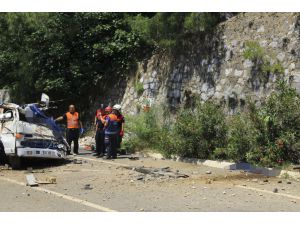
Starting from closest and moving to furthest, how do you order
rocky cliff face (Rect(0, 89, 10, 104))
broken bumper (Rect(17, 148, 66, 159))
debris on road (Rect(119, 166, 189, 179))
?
debris on road (Rect(119, 166, 189, 179))
broken bumper (Rect(17, 148, 66, 159))
rocky cliff face (Rect(0, 89, 10, 104))

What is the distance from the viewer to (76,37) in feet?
77.6

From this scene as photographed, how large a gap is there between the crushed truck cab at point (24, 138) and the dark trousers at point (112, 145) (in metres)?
1.62

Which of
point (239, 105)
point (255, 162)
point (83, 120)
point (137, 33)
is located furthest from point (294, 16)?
point (83, 120)

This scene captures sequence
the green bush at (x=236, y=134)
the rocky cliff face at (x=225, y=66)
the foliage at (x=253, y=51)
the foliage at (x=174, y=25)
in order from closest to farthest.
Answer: the green bush at (x=236, y=134), the rocky cliff face at (x=225, y=66), the foliage at (x=253, y=51), the foliage at (x=174, y=25)

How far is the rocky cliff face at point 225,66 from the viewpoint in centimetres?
1573

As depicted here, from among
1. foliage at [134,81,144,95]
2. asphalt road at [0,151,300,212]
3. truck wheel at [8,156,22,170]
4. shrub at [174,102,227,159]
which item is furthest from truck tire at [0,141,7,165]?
foliage at [134,81,144,95]

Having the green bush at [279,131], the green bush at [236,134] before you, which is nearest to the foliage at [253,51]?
the green bush at [236,134]

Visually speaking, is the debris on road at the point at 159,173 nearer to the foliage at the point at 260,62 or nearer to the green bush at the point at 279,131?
the green bush at the point at 279,131

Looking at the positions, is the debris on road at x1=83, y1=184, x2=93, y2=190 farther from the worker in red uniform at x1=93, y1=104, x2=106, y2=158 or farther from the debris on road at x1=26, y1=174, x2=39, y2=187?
the worker in red uniform at x1=93, y1=104, x2=106, y2=158

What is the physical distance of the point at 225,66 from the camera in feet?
57.1

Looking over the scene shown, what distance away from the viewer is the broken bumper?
12.9 meters

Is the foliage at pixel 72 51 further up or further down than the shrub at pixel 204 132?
further up

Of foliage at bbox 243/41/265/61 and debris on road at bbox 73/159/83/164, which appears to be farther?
foliage at bbox 243/41/265/61

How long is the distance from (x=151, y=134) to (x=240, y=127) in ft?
13.6
